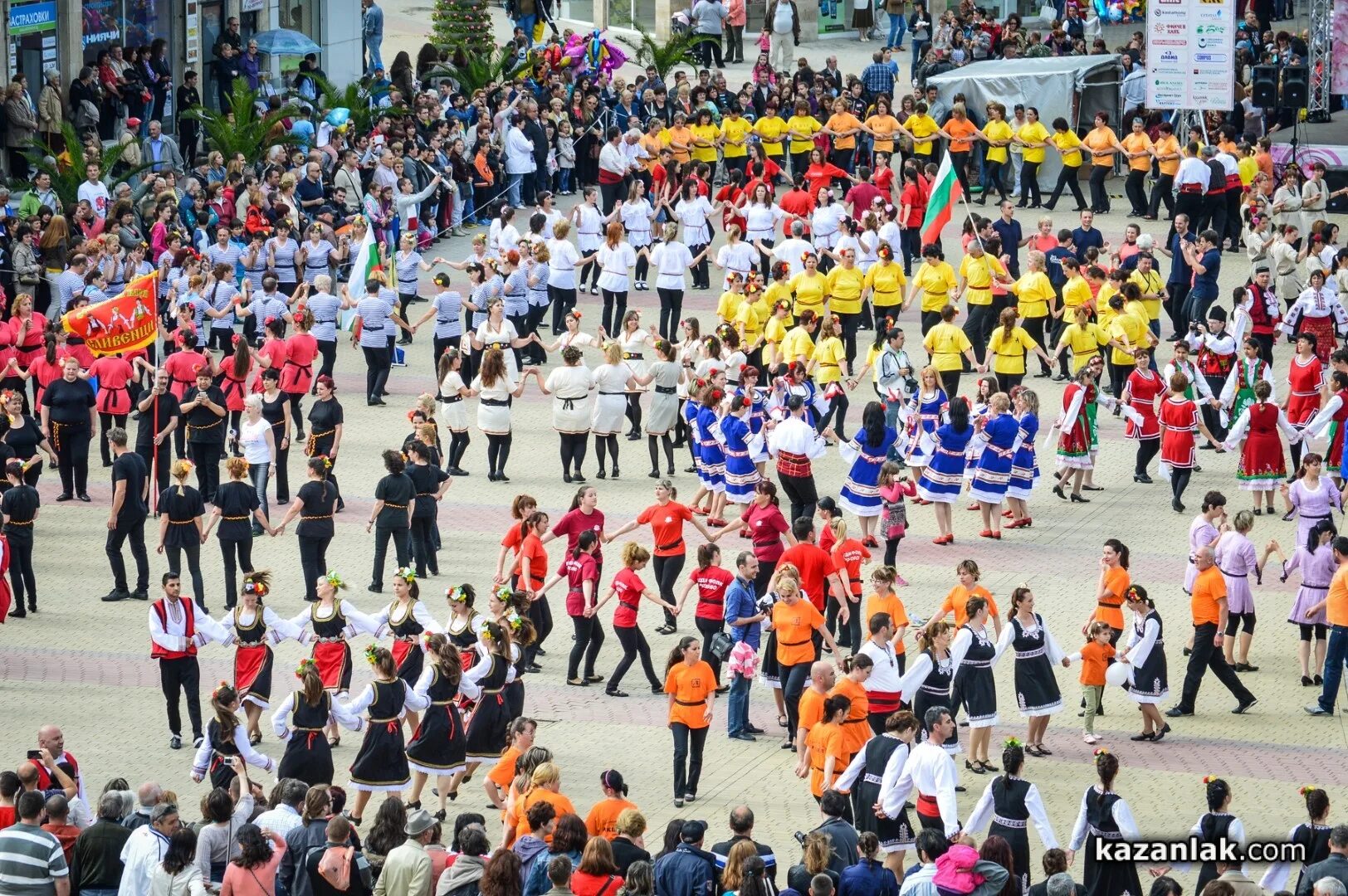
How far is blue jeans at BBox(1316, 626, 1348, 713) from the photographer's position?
53.2 ft

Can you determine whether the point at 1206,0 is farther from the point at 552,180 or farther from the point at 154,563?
the point at 154,563

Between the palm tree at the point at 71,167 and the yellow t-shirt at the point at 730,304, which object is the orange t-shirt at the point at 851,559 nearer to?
the yellow t-shirt at the point at 730,304

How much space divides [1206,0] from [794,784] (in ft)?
63.0

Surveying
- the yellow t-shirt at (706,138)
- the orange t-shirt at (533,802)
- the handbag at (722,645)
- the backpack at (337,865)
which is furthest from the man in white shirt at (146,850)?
the yellow t-shirt at (706,138)

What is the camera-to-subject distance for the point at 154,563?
20.1m

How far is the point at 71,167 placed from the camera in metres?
28.3

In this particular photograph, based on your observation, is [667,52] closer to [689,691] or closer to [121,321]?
[121,321]

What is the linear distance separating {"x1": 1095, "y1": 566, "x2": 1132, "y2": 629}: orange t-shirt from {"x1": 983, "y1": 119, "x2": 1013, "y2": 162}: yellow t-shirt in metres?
17.2

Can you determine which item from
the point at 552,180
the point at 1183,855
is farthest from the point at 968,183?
the point at 1183,855

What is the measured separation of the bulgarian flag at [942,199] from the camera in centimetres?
2548

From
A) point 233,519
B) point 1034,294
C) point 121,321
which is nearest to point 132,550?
point 233,519

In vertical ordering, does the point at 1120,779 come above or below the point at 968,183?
below

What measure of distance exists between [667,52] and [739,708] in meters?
24.9

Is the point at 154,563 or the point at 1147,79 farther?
the point at 1147,79
